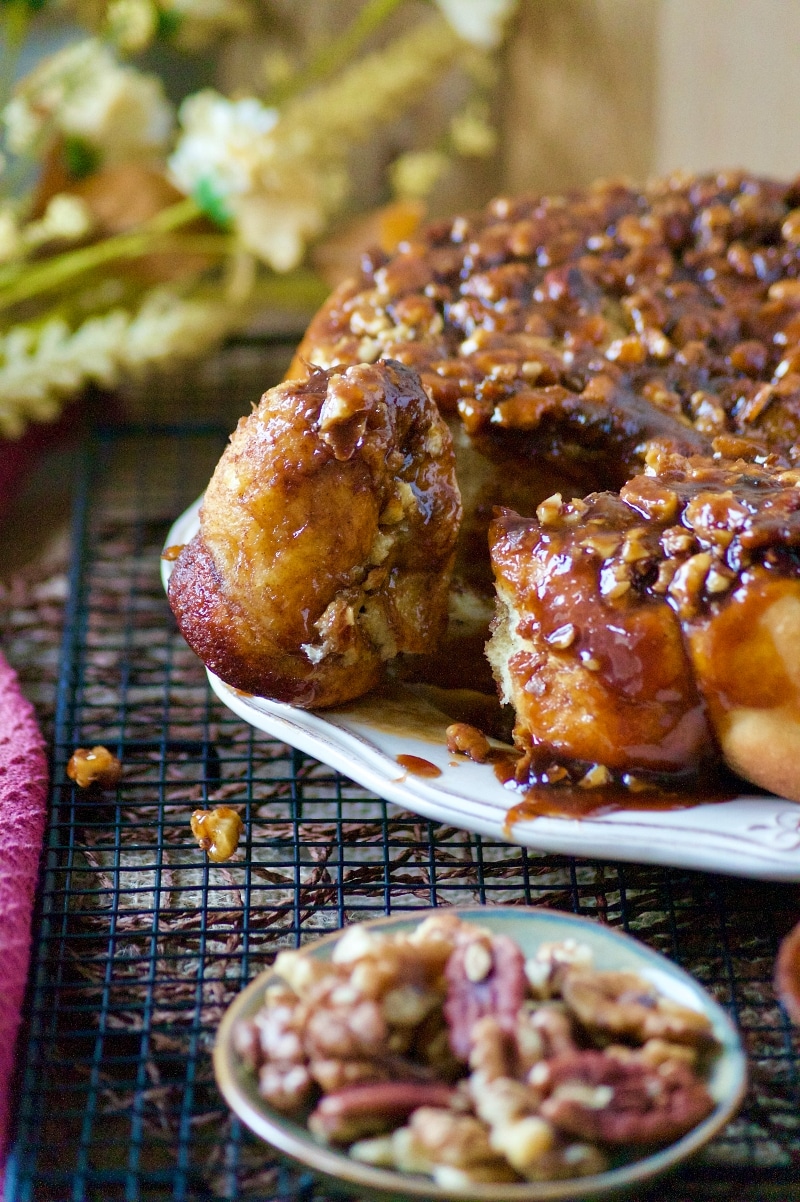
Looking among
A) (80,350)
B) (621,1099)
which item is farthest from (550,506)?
(80,350)

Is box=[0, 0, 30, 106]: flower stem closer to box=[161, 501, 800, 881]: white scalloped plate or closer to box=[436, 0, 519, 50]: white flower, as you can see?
box=[436, 0, 519, 50]: white flower

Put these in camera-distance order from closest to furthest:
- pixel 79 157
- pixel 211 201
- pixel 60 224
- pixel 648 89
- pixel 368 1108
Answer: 1. pixel 368 1108
2. pixel 60 224
3. pixel 211 201
4. pixel 79 157
5. pixel 648 89

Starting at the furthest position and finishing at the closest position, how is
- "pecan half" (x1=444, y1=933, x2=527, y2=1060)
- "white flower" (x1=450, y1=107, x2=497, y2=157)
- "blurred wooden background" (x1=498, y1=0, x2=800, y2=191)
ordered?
1. "white flower" (x1=450, y1=107, x2=497, y2=157)
2. "blurred wooden background" (x1=498, y1=0, x2=800, y2=191)
3. "pecan half" (x1=444, y1=933, x2=527, y2=1060)

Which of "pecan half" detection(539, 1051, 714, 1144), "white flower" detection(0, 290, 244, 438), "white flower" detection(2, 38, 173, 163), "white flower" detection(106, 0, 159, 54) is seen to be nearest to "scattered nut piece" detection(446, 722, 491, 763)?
"pecan half" detection(539, 1051, 714, 1144)

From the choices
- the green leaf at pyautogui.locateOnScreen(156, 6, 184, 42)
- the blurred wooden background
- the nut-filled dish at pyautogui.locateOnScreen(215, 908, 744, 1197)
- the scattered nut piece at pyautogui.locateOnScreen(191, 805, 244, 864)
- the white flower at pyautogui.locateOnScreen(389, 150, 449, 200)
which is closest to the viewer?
the nut-filled dish at pyautogui.locateOnScreen(215, 908, 744, 1197)

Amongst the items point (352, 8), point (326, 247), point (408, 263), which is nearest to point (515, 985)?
point (408, 263)

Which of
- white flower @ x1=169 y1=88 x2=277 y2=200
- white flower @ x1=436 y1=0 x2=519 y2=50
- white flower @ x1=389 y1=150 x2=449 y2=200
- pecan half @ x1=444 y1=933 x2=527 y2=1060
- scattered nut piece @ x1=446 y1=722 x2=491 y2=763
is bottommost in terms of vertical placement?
scattered nut piece @ x1=446 y1=722 x2=491 y2=763

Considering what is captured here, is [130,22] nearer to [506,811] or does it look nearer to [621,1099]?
[506,811]

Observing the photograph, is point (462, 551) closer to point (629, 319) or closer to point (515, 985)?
point (629, 319)
